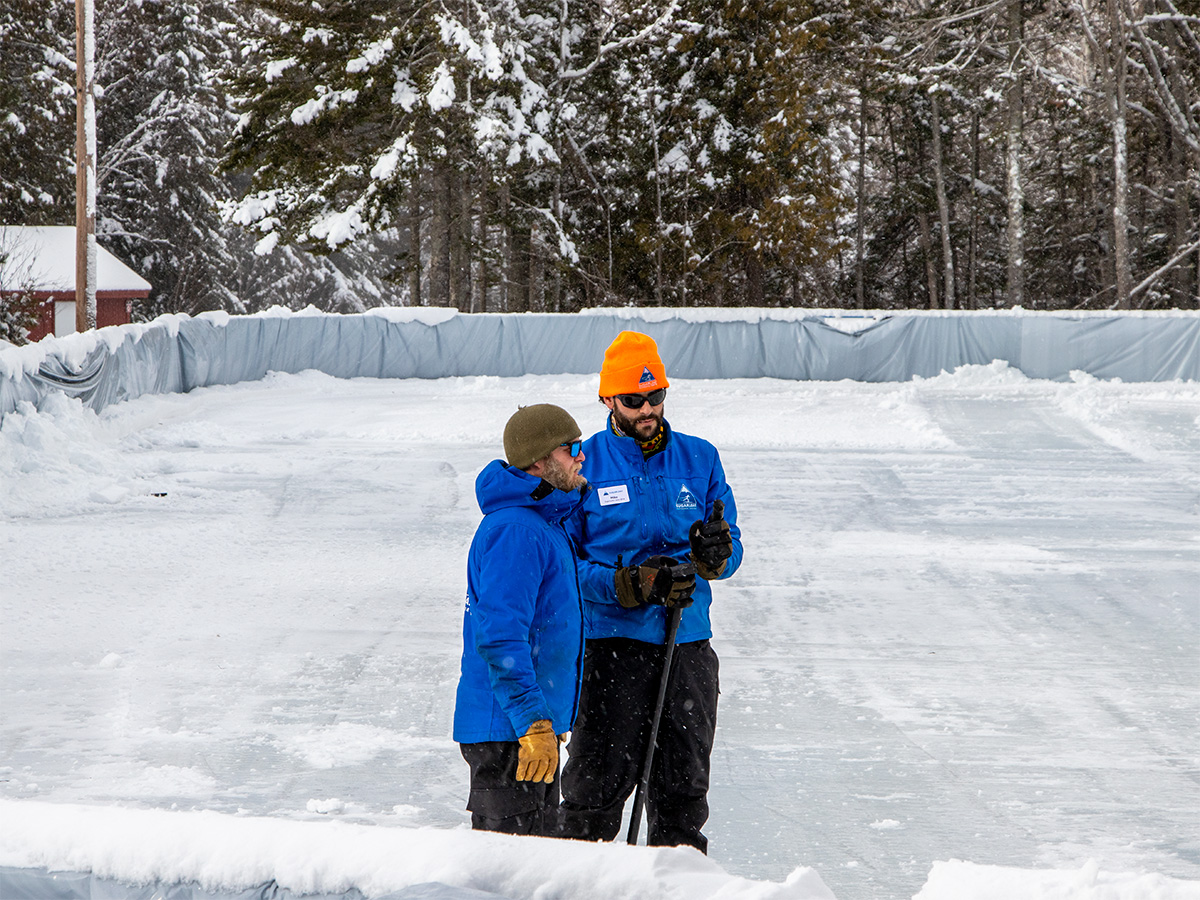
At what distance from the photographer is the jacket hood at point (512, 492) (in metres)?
2.89

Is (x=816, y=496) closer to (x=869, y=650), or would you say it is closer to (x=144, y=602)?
(x=869, y=650)

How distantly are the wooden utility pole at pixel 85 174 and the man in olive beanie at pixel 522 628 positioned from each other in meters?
20.9

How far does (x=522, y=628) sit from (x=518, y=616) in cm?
3

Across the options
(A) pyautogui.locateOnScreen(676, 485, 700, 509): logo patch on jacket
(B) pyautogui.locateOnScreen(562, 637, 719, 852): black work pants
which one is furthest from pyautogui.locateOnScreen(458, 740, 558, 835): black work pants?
(A) pyautogui.locateOnScreen(676, 485, 700, 509): logo patch on jacket

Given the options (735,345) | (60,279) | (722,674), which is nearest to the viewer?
(722,674)

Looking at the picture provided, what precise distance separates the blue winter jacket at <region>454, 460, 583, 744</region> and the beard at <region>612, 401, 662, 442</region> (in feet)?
1.68

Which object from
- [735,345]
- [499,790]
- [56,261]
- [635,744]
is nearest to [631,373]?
[635,744]

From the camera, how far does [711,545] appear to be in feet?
10.9

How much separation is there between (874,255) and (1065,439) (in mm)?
26702

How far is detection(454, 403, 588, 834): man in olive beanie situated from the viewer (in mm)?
2793

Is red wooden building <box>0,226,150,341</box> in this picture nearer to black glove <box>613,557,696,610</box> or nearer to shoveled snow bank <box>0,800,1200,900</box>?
black glove <box>613,557,696,610</box>

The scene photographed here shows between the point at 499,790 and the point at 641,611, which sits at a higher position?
the point at 641,611

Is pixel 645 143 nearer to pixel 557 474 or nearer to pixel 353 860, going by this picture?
pixel 557 474

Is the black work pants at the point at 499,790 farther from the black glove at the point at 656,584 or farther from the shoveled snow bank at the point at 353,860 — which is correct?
the shoveled snow bank at the point at 353,860
